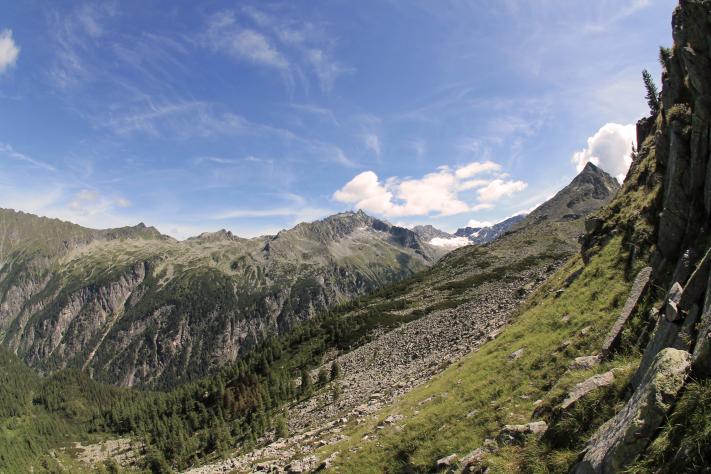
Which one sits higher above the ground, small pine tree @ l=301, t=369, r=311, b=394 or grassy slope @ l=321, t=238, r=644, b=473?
grassy slope @ l=321, t=238, r=644, b=473

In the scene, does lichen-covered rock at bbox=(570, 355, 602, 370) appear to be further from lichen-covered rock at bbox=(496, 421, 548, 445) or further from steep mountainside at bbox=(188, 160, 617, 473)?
steep mountainside at bbox=(188, 160, 617, 473)

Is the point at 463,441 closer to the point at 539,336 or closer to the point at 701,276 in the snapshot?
the point at 539,336

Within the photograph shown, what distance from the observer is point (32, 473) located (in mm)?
179000

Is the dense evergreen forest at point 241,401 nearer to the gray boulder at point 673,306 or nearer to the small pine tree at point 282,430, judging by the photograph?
the small pine tree at point 282,430

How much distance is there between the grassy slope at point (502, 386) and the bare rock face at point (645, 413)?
20.2 ft

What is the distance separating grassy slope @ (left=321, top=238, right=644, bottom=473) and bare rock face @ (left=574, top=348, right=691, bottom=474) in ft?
20.2

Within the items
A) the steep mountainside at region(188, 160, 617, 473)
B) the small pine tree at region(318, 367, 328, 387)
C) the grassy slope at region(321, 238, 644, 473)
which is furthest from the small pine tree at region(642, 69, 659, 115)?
the small pine tree at region(318, 367, 328, 387)

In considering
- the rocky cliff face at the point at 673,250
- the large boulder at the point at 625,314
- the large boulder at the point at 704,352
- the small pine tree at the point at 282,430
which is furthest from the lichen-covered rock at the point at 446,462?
the small pine tree at the point at 282,430

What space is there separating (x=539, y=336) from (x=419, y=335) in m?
73.5

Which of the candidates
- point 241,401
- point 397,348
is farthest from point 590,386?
point 241,401

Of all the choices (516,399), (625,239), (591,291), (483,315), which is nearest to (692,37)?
(625,239)

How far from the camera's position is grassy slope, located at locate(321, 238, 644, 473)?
20.7 metres

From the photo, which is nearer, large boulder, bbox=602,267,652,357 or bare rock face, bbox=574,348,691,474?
bare rock face, bbox=574,348,691,474

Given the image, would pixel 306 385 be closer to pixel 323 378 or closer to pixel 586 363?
pixel 323 378
